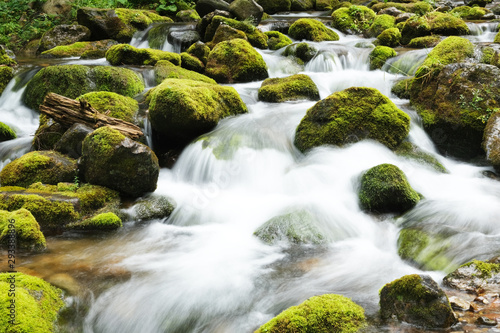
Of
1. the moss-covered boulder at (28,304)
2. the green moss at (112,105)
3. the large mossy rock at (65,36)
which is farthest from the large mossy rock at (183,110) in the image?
the large mossy rock at (65,36)

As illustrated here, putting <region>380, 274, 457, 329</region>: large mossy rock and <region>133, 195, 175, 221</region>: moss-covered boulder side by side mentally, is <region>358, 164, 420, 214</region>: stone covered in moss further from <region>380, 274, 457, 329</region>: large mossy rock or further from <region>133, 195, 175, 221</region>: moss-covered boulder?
<region>133, 195, 175, 221</region>: moss-covered boulder

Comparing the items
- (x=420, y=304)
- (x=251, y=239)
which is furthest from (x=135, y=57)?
(x=420, y=304)

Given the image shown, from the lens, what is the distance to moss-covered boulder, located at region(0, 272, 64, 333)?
294cm

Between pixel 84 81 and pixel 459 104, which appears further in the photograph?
pixel 84 81

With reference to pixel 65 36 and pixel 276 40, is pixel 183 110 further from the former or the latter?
pixel 65 36

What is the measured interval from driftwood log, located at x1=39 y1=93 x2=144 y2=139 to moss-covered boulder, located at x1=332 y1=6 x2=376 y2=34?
41.6 ft

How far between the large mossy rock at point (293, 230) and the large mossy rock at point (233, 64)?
6.50 meters

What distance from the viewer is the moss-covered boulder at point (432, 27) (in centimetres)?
1317

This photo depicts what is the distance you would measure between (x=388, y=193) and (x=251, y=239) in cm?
208

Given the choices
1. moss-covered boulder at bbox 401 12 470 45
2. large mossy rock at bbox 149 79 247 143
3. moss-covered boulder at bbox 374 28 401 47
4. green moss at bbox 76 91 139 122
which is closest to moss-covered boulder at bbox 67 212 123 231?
large mossy rock at bbox 149 79 247 143

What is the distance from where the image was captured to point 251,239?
517 cm

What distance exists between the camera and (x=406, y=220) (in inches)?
210

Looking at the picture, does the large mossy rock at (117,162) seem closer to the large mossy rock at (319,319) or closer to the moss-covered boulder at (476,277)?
the large mossy rock at (319,319)

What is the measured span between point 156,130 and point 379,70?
7.16 metres
